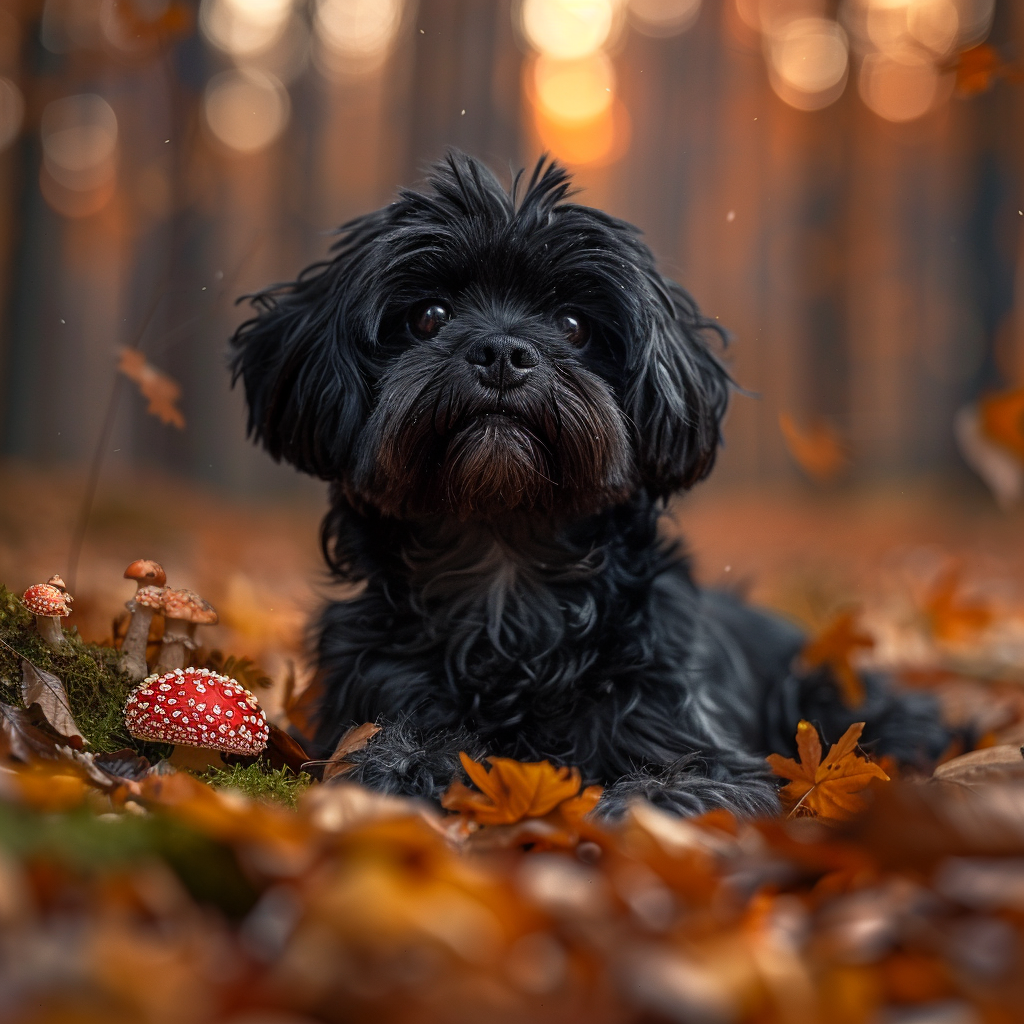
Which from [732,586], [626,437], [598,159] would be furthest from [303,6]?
[626,437]

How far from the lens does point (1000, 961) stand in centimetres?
103

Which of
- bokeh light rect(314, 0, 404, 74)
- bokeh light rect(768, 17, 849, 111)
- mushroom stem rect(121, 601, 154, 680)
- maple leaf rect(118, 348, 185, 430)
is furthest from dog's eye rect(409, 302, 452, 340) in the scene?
bokeh light rect(768, 17, 849, 111)

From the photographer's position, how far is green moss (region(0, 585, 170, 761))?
200cm

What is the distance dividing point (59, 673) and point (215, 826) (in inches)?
39.6

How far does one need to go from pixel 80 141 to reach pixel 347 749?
26.8 feet

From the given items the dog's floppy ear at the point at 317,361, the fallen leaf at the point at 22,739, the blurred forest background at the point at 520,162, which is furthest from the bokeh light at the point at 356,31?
the fallen leaf at the point at 22,739

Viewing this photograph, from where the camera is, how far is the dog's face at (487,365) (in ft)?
7.19

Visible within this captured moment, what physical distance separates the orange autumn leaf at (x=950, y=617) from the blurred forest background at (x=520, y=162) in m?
0.95

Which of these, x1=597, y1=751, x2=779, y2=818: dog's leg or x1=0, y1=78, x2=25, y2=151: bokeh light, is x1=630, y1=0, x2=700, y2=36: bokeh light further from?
x1=597, y1=751, x2=779, y2=818: dog's leg

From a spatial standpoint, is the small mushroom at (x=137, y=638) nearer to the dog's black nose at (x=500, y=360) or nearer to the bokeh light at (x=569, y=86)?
the dog's black nose at (x=500, y=360)

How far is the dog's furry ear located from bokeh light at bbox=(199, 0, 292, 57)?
842cm

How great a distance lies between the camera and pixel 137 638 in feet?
7.10

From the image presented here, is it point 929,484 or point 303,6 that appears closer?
point 303,6

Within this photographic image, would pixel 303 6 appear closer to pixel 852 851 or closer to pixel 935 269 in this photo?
pixel 935 269
